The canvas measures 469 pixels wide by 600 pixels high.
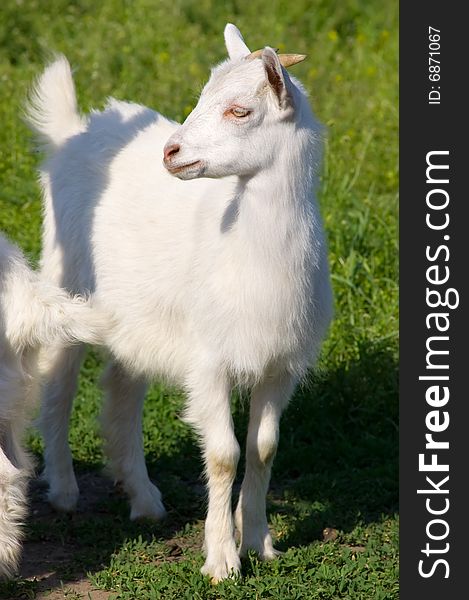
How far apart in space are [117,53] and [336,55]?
7.29 ft

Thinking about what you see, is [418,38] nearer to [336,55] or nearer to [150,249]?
[150,249]

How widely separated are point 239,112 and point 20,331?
4.31 ft

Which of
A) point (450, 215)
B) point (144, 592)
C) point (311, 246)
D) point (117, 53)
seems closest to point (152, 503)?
point (144, 592)

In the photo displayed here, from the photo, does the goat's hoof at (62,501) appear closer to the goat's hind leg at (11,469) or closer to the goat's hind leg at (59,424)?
the goat's hind leg at (59,424)

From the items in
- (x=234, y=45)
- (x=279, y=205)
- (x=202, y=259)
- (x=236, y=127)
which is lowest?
(x=202, y=259)

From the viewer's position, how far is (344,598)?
493 cm

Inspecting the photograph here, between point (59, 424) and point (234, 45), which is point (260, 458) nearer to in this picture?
point (59, 424)

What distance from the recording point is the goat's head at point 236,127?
463 centimetres

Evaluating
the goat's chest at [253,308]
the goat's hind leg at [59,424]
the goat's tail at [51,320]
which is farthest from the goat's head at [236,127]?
the goat's hind leg at [59,424]

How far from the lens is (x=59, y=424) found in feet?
19.7

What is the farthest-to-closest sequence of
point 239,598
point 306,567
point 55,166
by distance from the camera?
point 55,166
point 306,567
point 239,598

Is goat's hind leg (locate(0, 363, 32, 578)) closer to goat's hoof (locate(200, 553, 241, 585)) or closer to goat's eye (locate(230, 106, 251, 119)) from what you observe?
goat's hoof (locate(200, 553, 241, 585))

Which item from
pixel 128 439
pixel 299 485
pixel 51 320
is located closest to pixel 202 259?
pixel 51 320

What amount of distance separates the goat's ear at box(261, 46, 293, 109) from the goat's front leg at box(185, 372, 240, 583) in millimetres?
1256
